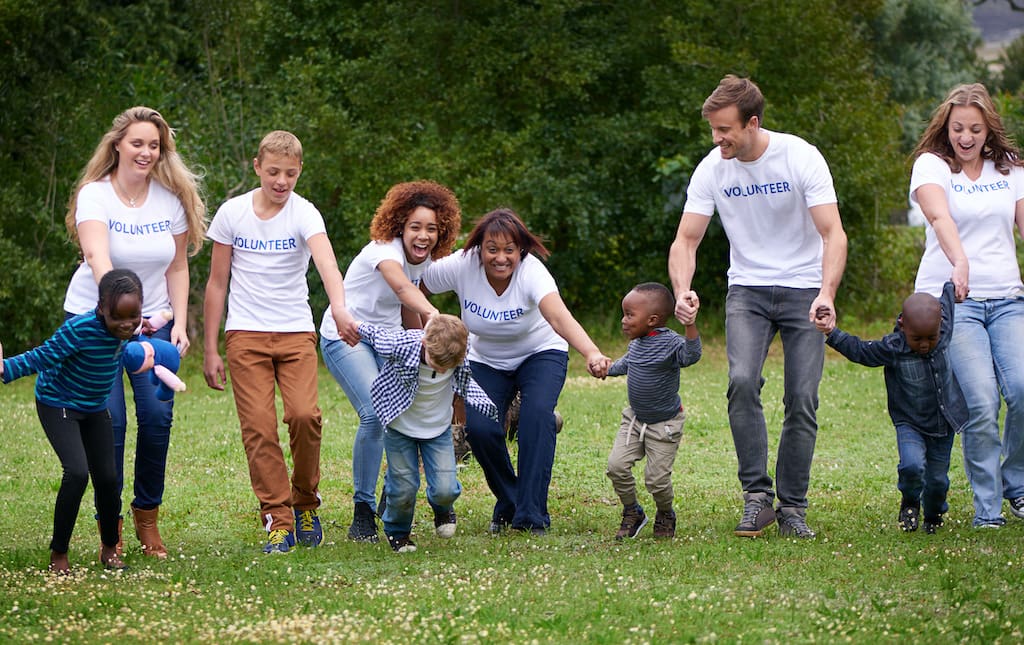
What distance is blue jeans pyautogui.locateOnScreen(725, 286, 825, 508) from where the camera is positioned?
24.2 ft

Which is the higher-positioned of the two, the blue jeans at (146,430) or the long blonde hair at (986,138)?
the long blonde hair at (986,138)

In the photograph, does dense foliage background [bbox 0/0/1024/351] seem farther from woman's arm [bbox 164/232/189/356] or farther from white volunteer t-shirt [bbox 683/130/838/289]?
white volunteer t-shirt [bbox 683/130/838/289]

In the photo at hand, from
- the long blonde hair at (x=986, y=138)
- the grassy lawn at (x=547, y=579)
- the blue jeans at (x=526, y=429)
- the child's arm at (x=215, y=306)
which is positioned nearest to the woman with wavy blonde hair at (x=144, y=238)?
the child's arm at (x=215, y=306)

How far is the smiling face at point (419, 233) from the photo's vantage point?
7.82m

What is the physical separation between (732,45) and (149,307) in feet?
48.9

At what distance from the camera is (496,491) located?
8055 millimetres

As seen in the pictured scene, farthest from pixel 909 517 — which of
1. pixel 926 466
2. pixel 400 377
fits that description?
pixel 400 377

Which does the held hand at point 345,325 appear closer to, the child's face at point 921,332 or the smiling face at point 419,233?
the smiling face at point 419,233

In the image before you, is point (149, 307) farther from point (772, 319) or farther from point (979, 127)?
point (979, 127)

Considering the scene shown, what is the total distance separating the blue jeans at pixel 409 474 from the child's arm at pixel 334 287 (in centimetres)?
57

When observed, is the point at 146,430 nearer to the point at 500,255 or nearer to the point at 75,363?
the point at 75,363

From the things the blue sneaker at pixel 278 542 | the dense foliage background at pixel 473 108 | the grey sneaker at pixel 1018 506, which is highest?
the dense foliage background at pixel 473 108

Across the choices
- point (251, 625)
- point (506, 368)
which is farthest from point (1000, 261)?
point (251, 625)

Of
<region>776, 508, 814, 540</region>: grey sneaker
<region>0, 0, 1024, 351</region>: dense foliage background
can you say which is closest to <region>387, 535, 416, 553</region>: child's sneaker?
<region>776, 508, 814, 540</region>: grey sneaker
